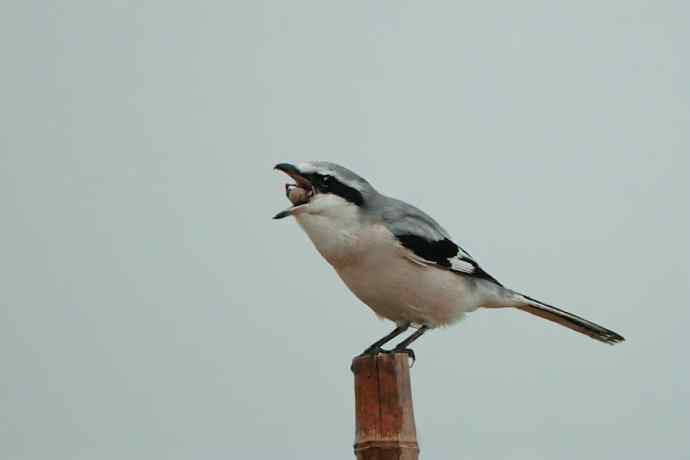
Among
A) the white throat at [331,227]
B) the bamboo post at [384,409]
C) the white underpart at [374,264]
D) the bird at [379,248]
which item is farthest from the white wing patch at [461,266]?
the bamboo post at [384,409]

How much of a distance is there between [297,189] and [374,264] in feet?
2.16

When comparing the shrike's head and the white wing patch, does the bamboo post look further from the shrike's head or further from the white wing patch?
the white wing patch

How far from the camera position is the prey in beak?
211 inches

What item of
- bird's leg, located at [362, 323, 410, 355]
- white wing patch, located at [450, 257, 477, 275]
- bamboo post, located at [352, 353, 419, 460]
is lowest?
bamboo post, located at [352, 353, 419, 460]

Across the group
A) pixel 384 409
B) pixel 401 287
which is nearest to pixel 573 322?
pixel 401 287

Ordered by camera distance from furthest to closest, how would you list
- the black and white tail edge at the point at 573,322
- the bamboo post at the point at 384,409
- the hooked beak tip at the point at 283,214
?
the black and white tail edge at the point at 573,322 < the hooked beak tip at the point at 283,214 < the bamboo post at the point at 384,409

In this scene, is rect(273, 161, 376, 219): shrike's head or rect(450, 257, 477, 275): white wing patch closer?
rect(273, 161, 376, 219): shrike's head

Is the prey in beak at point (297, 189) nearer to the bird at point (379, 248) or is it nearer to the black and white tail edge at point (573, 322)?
the bird at point (379, 248)

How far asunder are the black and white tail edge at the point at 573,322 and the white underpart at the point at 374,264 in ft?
3.86

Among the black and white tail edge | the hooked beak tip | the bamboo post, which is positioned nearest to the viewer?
the bamboo post

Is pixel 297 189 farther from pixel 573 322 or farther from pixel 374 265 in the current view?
pixel 573 322

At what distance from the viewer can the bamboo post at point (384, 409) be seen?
151 inches

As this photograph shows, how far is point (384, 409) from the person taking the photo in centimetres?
398

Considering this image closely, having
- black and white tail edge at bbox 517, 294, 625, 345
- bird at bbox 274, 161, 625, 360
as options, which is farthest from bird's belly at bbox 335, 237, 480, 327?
black and white tail edge at bbox 517, 294, 625, 345
